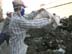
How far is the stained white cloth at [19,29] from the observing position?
186cm

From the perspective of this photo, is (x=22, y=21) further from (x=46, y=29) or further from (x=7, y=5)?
(x=7, y=5)

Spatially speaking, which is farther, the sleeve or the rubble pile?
the sleeve

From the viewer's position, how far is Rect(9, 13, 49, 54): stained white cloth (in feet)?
6.11

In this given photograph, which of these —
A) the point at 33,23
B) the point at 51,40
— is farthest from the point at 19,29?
the point at 51,40

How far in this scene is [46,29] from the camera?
1846 millimetres

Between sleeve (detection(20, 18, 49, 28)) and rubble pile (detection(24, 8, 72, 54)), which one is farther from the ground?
sleeve (detection(20, 18, 49, 28))

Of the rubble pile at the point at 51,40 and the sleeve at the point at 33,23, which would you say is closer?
the rubble pile at the point at 51,40

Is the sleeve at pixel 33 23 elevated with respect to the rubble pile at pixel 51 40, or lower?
elevated

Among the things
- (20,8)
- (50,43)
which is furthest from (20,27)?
(50,43)

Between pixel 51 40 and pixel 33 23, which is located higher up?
pixel 33 23

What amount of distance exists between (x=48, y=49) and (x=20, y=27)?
314 mm

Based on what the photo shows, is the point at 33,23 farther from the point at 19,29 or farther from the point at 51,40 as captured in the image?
the point at 51,40

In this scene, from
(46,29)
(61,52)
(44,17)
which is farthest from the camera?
(44,17)

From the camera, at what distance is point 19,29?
1.88 m
